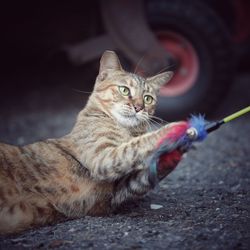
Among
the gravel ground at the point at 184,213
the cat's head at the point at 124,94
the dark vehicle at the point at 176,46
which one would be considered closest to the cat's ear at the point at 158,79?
the cat's head at the point at 124,94

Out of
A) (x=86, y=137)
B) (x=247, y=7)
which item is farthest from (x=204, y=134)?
(x=247, y=7)

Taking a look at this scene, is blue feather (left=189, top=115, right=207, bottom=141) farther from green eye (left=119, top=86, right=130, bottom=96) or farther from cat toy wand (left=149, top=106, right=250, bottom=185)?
green eye (left=119, top=86, right=130, bottom=96)

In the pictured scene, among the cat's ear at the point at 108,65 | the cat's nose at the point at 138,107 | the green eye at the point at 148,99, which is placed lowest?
the cat's nose at the point at 138,107

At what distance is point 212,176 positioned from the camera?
14.5ft

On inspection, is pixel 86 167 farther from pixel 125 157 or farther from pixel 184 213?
pixel 184 213

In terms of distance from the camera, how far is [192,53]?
6102 mm

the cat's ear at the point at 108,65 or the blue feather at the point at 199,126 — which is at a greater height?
the cat's ear at the point at 108,65

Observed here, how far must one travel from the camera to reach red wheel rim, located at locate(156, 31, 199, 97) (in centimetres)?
611

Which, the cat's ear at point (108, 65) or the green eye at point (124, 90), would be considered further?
the cat's ear at point (108, 65)

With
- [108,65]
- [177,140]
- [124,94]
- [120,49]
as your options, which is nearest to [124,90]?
[124,94]

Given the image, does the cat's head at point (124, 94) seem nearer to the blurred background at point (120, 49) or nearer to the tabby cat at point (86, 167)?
the tabby cat at point (86, 167)

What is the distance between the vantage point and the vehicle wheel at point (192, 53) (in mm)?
5934

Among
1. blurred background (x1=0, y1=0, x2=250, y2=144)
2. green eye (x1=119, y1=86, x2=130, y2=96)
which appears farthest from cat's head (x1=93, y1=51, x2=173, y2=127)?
blurred background (x1=0, y1=0, x2=250, y2=144)

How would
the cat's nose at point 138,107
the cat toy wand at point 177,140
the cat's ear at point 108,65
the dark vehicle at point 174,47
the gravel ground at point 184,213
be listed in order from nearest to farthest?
the gravel ground at point 184,213, the cat toy wand at point 177,140, the cat's nose at point 138,107, the cat's ear at point 108,65, the dark vehicle at point 174,47
